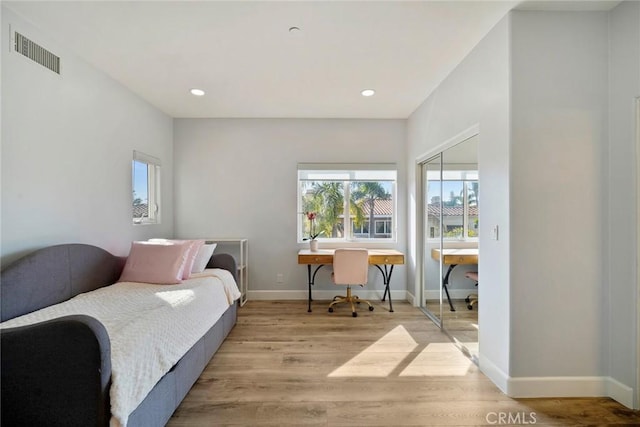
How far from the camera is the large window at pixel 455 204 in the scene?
248 cm

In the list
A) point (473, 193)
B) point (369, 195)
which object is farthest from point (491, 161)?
point (369, 195)

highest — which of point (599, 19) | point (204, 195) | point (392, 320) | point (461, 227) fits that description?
point (599, 19)

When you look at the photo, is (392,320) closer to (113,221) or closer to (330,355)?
(330,355)

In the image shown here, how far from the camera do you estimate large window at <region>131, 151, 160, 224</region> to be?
3.24 metres

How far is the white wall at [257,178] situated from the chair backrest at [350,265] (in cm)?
65

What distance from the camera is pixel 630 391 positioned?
1.79 meters

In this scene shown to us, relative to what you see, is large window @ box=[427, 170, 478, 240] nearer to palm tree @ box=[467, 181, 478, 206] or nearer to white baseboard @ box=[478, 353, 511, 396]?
palm tree @ box=[467, 181, 478, 206]

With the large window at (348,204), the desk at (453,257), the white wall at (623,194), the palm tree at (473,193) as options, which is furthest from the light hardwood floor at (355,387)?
the large window at (348,204)

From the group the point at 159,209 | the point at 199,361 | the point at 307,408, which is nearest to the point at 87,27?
the point at 159,209

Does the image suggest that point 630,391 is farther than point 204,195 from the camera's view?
No

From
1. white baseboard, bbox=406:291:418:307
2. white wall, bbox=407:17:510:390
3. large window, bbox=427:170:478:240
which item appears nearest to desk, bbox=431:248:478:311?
large window, bbox=427:170:478:240

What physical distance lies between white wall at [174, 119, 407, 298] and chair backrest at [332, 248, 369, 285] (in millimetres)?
654

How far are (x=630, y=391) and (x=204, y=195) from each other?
4467 mm

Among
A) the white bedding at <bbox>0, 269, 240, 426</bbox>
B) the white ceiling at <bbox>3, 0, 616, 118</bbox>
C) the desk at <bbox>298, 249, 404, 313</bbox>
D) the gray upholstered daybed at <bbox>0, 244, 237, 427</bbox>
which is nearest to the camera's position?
the gray upholstered daybed at <bbox>0, 244, 237, 427</bbox>
